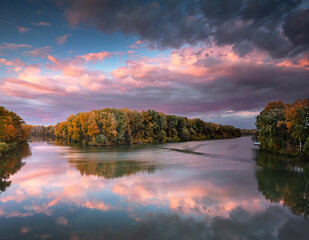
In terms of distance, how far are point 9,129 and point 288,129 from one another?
209ft

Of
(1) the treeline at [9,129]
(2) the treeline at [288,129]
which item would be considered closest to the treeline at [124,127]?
(1) the treeline at [9,129]

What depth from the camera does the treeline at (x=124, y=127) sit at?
77125 mm

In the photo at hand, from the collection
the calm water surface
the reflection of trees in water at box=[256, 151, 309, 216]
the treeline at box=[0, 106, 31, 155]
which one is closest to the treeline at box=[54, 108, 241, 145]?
the treeline at box=[0, 106, 31, 155]

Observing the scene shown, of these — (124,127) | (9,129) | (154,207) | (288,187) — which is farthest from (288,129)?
(9,129)

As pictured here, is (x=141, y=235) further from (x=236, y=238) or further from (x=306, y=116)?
(x=306, y=116)

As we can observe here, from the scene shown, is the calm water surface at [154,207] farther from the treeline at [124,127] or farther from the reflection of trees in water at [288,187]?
the treeline at [124,127]

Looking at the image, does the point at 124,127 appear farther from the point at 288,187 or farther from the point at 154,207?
the point at 154,207

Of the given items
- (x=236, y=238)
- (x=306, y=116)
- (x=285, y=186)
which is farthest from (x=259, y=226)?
(x=306, y=116)

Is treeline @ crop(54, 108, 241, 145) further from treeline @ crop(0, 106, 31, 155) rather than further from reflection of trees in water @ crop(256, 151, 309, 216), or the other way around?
reflection of trees in water @ crop(256, 151, 309, 216)

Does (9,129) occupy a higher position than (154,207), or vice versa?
(9,129)

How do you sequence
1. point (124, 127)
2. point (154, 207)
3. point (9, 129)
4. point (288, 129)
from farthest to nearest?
1. point (124, 127)
2. point (9, 129)
3. point (288, 129)
4. point (154, 207)

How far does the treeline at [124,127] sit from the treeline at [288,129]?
49.5 m

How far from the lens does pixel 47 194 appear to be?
656 inches

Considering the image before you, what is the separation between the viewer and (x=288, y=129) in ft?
125
